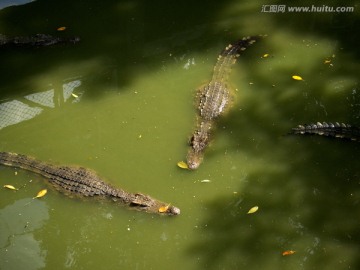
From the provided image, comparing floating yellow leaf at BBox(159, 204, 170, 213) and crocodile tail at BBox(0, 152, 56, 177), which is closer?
floating yellow leaf at BBox(159, 204, 170, 213)

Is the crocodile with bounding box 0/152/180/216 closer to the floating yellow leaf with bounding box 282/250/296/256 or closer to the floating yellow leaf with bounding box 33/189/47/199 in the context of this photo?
the floating yellow leaf with bounding box 33/189/47/199

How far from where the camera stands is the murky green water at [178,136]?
4.33m

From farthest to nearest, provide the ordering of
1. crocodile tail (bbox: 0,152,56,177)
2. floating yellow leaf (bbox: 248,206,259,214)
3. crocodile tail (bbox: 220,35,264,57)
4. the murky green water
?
crocodile tail (bbox: 220,35,264,57) < crocodile tail (bbox: 0,152,56,177) < floating yellow leaf (bbox: 248,206,259,214) < the murky green water

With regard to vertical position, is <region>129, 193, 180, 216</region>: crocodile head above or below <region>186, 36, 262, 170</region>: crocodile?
below

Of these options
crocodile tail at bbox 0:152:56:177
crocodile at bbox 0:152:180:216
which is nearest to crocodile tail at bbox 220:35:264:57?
crocodile at bbox 0:152:180:216

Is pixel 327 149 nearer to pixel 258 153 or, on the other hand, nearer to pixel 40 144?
pixel 258 153

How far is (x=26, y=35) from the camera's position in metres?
6.79

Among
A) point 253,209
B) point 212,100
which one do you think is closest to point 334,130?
point 253,209

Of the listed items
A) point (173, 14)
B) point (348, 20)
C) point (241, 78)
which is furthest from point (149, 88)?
point (348, 20)

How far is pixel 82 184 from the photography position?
15.6ft

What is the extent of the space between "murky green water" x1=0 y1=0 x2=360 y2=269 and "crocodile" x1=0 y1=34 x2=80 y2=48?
0.11 meters

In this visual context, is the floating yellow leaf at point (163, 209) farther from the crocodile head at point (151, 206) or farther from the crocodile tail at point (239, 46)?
the crocodile tail at point (239, 46)

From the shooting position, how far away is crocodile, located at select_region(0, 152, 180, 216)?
14.9 ft

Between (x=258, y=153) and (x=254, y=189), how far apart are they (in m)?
0.50
